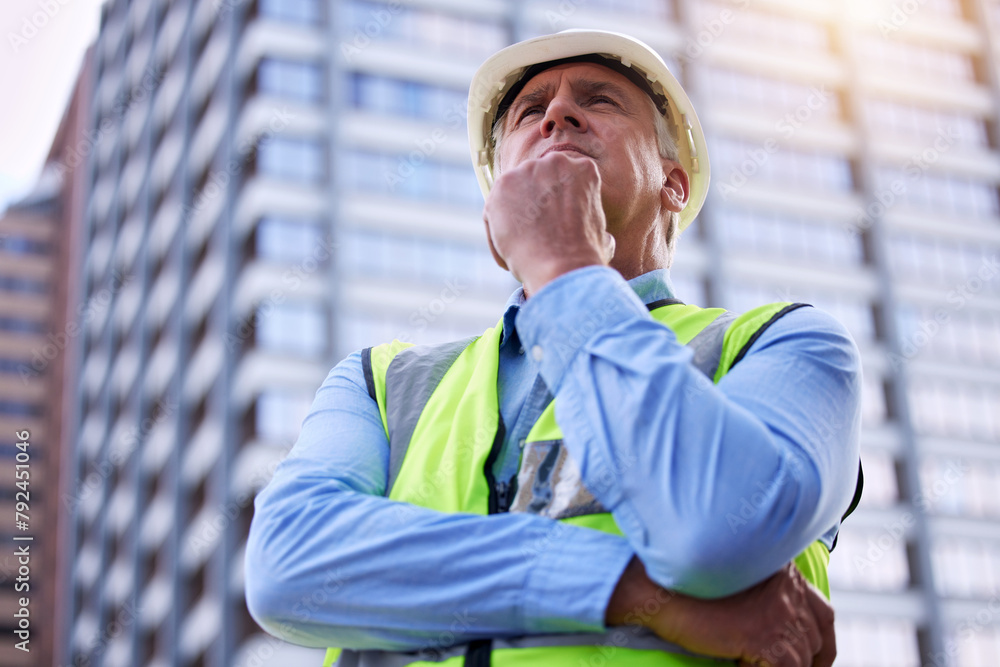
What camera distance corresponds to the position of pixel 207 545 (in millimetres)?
32656

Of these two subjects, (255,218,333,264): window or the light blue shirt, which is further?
(255,218,333,264): window

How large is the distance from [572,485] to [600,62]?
47.9 inches

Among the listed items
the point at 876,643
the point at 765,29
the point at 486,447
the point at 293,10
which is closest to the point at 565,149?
the point at 486,447

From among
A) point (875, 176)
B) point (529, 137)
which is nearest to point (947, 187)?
point (875, 176)

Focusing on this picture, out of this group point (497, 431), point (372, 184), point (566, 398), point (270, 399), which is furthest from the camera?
point (372, 184)

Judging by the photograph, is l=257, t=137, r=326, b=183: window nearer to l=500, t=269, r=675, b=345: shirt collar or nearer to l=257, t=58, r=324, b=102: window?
l=257, t=58, r=324, b=102: window

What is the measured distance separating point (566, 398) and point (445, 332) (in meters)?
30.9

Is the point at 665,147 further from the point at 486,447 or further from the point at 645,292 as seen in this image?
the point at 486,447

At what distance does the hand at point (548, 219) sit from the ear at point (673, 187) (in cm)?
62

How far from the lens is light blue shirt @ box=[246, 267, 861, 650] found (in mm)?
1411

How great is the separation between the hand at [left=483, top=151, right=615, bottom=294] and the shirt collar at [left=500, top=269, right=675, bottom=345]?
0.92ft

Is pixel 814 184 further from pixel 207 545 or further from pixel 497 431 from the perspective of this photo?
pixel 497 431

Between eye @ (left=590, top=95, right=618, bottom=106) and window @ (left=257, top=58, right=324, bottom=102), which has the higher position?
window @ (left=257, top=58, right=324, bottom=102)

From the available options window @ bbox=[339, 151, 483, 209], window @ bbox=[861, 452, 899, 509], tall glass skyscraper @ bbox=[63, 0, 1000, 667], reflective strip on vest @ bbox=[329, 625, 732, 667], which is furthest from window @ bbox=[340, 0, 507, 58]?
reflective strip on vest @ bbox=[329, 625, 732, 667]
